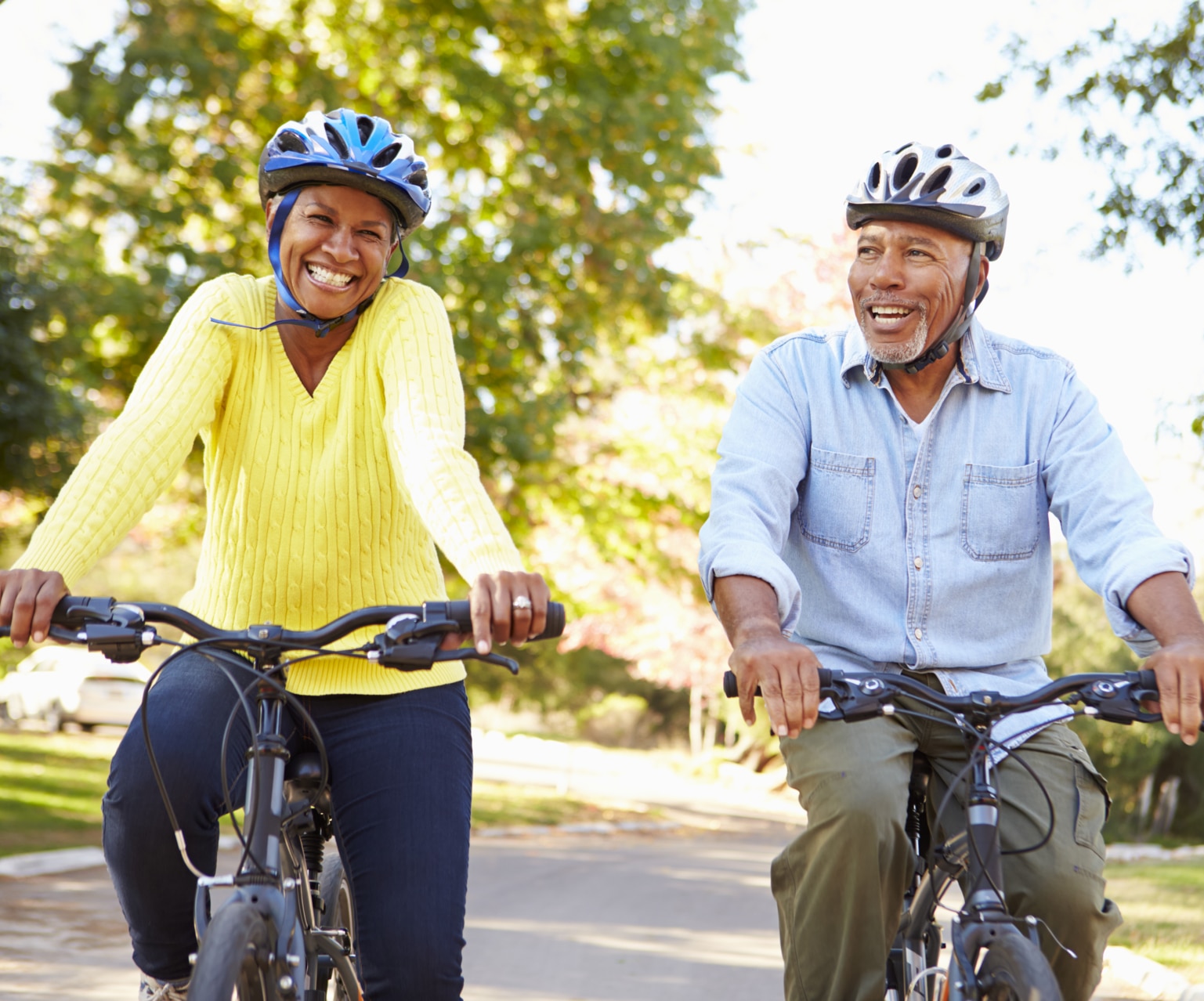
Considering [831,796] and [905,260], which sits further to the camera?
[905,260]

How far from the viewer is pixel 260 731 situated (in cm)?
285

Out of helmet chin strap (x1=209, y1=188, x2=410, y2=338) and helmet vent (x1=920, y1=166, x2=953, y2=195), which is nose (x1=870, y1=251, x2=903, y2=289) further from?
helmet chin strap (x1=209, y1=188, x2=410, y2=338)

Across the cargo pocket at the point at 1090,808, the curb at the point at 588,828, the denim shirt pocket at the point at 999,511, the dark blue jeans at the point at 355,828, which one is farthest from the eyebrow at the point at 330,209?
the curb at the point at 588,828

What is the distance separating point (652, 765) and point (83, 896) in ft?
73.6

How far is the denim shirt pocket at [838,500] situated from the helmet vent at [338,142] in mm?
1286

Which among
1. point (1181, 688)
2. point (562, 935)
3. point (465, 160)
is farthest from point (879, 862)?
point (465, 160)

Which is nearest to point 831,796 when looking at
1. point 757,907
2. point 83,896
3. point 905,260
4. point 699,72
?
point 905,260

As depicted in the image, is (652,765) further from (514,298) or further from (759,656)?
(759,656)

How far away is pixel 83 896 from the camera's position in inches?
341

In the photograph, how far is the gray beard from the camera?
3422 mm

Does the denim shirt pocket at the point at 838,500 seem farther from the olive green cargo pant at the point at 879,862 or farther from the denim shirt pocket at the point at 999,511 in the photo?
the olive green cargo pant at the point at 879,862

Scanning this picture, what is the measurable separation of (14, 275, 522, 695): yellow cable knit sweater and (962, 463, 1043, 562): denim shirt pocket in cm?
116

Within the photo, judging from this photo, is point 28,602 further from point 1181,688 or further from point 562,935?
point 562,935

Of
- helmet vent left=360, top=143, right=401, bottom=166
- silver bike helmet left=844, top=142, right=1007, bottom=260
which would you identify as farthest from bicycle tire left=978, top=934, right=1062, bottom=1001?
helmet vent left=360, top=143, right=401, bottom=166
